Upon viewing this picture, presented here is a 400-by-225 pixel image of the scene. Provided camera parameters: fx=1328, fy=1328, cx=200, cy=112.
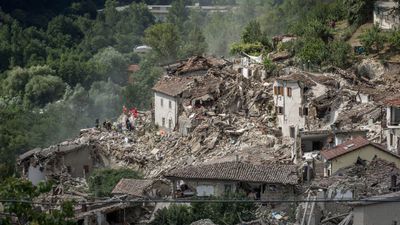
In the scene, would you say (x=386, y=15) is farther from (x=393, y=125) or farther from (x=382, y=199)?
(x=382, y=199)

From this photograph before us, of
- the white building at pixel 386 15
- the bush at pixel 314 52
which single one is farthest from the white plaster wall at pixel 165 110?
the white building at pixel 386 15

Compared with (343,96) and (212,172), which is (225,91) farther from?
(212,172)

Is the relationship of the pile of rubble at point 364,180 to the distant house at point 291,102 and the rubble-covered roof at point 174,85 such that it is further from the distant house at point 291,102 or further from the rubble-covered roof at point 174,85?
the rubble-covered roof at point 174,85

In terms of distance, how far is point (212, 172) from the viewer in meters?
31.3

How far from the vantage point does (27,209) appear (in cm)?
2548

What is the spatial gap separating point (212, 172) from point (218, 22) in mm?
48625

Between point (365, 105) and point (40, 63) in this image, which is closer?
point (365, 105)

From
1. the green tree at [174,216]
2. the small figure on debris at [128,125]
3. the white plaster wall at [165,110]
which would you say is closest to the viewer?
the green tree at [174,216]

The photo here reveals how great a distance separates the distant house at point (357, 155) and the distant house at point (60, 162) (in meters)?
11.0

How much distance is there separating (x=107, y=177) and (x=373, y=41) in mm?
10638

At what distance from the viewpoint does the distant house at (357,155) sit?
103 ft

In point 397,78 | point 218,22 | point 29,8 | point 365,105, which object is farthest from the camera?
point 29,8

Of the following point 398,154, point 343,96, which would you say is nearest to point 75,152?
point 343,96

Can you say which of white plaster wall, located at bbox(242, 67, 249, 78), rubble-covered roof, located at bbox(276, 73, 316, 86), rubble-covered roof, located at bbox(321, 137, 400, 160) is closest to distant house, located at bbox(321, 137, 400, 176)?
rubble-covered roof, located at bbox(321, 137, 400, 160)
